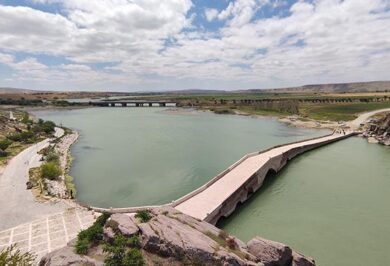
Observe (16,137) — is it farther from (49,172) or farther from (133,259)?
(133,259)

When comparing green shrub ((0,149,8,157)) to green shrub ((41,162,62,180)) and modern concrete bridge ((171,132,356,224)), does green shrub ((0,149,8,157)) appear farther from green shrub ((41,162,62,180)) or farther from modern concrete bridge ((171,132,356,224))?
modern concrete bridge ((171,132,356,224))

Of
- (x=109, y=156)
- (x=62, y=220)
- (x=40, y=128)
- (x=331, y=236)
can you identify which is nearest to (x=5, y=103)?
(x=40, y=128)

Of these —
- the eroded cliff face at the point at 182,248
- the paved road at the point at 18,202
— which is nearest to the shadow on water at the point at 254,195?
the eroded cliff face at the point at 182,248

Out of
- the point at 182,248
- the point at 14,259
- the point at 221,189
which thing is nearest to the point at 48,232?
the point at 14,259

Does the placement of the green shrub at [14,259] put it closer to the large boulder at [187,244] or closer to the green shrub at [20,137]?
the large boulder at [187,244]

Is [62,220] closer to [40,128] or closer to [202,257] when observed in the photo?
[202,257]

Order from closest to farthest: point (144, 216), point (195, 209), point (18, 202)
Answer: point (144, 216)
point (195, 209)
point (18, 202)

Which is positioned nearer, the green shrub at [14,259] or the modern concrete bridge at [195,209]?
the green shrub at [14,259]
